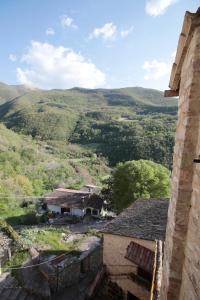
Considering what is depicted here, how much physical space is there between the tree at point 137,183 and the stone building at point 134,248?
10.3 metres

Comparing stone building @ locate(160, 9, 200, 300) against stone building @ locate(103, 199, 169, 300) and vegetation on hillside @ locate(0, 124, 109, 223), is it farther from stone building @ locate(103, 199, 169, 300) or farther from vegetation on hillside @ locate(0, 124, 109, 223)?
vegetation on hillside @ locate(0, 124, 109, 223)

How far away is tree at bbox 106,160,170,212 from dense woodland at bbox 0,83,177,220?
1552 centimetres

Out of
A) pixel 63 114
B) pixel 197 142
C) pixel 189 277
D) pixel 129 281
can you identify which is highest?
pixel 63 114

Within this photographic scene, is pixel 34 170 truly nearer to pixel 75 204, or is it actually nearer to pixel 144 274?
pixel 75 204

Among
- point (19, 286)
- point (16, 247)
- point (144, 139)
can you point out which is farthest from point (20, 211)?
point (144, 139)

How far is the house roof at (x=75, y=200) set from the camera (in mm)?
32719

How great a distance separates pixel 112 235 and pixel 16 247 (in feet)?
Result: 24.3

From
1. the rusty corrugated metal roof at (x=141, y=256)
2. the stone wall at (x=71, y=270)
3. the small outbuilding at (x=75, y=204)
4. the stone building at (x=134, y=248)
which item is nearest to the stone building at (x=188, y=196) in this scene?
the rusty corrugated metal roof at (x=141, y=256)

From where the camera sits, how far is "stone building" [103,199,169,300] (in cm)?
1109

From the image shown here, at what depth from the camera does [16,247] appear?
1692 cm

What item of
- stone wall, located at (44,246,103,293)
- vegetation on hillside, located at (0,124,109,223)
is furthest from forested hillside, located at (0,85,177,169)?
stone wall, located at (44,246,103,293)

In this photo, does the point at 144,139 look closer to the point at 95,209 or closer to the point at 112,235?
the point at 95,209

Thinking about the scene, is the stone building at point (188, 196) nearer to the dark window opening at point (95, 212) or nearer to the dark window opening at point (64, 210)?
the dark window opening at point (95, 212)

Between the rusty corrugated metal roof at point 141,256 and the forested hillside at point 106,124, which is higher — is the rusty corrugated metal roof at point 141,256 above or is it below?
below
